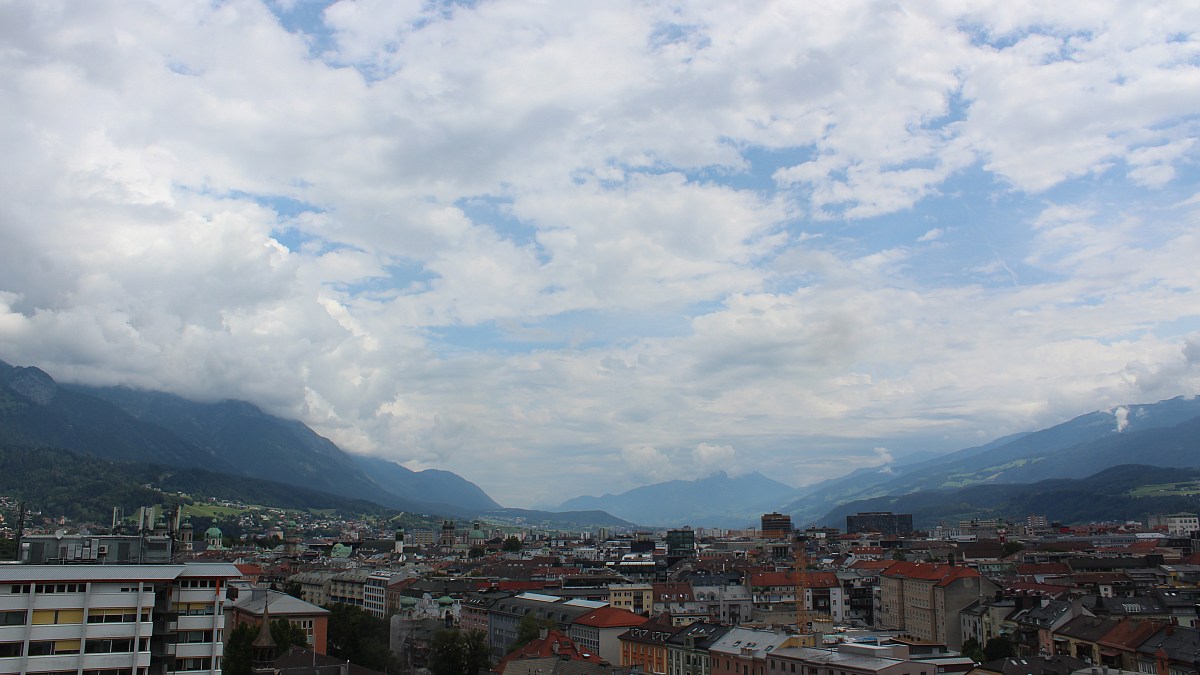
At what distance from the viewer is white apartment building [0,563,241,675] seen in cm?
4091

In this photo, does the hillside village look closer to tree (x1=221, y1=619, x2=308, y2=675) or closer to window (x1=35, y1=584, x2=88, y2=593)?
window (x1=35, y1=584, x2=88, y2=593)

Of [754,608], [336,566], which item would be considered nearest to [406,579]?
[336,566]

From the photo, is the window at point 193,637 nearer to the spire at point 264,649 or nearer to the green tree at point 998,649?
the spire at point 264,649

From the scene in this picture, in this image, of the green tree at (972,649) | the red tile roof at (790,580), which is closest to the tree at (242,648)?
the green tree at (972,649)

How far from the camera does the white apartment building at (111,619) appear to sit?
40906 mm

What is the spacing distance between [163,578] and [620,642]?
2569 inches

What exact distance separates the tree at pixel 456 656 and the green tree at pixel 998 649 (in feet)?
149

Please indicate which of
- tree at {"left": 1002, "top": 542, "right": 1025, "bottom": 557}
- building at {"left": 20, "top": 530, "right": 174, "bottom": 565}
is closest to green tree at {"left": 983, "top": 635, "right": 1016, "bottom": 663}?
building at {"left": 20, "top": 530, "right": 174, "bottom": 565}

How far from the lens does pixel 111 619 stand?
4309 centimetres

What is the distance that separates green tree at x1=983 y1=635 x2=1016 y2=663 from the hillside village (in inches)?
8.1

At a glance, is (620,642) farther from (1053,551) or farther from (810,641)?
(1053,551)

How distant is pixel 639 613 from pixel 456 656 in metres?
33.8

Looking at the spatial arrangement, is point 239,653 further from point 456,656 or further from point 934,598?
point 934,598

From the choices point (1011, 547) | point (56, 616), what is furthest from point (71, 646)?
point (1011, 547)
